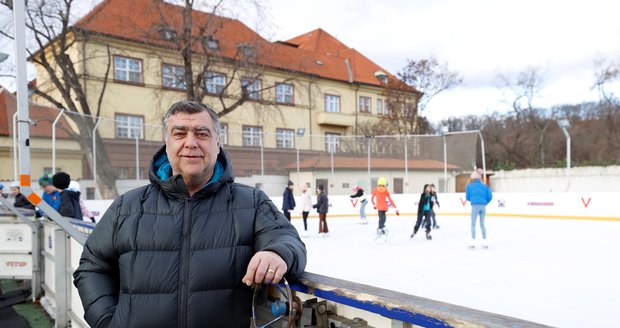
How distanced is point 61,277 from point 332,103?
3222cm

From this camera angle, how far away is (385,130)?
111ft

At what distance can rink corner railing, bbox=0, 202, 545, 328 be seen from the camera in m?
1.12

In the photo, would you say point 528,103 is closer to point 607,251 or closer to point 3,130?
point 607,251

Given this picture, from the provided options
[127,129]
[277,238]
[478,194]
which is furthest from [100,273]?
[127,129]

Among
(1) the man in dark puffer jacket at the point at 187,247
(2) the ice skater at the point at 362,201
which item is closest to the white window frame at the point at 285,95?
(2) the ice skater at the point at 362,201

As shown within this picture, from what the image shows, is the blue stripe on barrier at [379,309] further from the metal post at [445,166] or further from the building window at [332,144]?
the metal post at [445,166]

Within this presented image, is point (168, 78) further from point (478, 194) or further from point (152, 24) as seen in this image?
point (478, 194)

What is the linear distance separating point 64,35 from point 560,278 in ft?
65.3

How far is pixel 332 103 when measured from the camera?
35.5m

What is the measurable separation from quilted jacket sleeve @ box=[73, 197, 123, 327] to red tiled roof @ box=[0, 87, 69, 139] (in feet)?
38.1

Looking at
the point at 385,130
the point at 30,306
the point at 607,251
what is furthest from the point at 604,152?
the point at 30,306

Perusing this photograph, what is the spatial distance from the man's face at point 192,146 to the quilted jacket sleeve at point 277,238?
0.25 m

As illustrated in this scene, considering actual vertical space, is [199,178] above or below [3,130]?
below

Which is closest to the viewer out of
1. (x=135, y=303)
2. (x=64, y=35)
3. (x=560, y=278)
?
(x=135, y=303)
